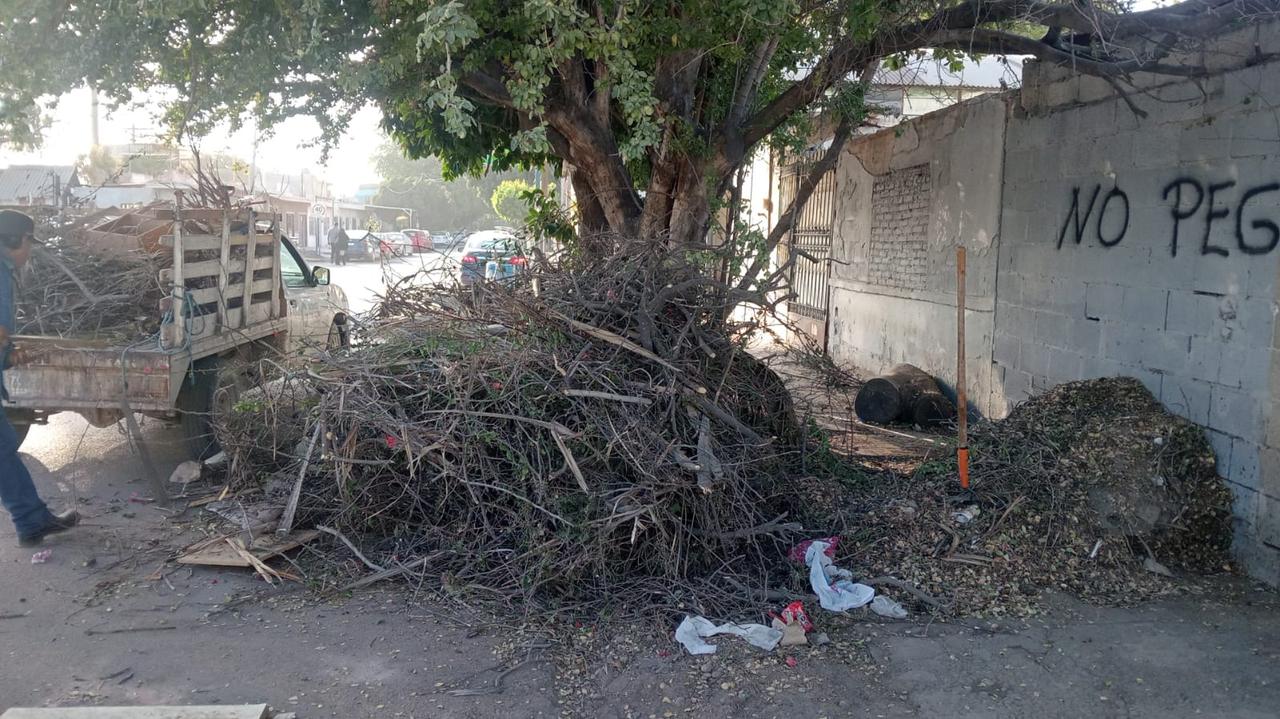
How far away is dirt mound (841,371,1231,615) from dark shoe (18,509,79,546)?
4.71 m

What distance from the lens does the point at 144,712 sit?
358 cm

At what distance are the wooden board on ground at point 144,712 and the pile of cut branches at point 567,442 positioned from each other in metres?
1.37

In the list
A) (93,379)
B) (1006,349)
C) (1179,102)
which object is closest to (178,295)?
(93,379)

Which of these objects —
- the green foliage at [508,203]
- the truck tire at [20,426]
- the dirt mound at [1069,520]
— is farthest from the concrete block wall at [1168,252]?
the green foliage at [508,203]

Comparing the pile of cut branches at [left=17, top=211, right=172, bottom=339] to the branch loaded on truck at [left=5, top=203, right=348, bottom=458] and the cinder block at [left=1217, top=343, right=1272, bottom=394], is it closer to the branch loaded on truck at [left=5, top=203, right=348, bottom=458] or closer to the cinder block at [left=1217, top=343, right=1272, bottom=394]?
the branch loaded on truck at [left=5, top=203, right=348, bottom=458]

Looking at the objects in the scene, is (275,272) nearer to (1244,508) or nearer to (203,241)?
(203,241)

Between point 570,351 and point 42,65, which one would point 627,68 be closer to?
point 570,351

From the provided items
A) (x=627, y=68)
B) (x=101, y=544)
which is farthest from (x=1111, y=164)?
(x=101, y=544)

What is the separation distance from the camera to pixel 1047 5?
588 centimetres

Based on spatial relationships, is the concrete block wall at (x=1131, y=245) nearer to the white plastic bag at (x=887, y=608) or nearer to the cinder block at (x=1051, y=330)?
the cinder block at (x=1051, y=330)

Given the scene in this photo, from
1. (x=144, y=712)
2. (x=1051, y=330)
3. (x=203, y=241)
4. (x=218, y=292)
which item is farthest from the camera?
(x=1051, y=330)

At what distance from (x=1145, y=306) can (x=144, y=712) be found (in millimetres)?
6044

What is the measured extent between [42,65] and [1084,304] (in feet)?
24.1

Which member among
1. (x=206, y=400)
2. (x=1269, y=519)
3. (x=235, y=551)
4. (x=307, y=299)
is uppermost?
(x=307, y=299)
